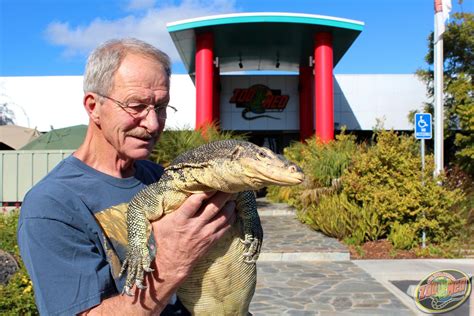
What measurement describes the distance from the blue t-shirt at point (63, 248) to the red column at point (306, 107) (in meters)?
20.7

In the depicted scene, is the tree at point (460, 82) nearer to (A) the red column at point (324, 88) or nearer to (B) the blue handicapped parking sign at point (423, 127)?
(A) the red column at point (324, 88)

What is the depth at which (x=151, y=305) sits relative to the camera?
1741 millimetres

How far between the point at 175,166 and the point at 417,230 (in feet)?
30.4

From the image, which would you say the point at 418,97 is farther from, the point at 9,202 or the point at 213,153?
the point at 213,153

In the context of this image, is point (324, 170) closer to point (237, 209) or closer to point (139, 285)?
point (237, 209)

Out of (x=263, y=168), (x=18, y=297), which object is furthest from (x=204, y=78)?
(x=263, y=168)

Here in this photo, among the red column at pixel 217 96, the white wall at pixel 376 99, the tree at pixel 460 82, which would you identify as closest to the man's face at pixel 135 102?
the tree at pixel 460 82

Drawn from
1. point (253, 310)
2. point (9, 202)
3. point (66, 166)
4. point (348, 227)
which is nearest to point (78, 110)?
point (9, 202)

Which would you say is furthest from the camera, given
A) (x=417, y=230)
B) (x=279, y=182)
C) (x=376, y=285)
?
(x=417, y=230)

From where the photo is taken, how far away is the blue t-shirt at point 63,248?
5.24 feet

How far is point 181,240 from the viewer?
1.82 m

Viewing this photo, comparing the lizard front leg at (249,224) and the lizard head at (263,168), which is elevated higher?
the lizard head at (263,168)

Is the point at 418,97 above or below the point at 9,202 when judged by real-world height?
above

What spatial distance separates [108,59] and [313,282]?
6.65 m
